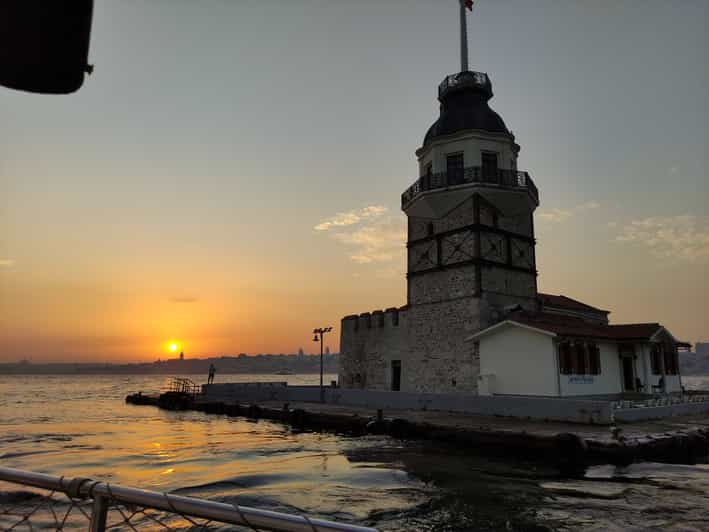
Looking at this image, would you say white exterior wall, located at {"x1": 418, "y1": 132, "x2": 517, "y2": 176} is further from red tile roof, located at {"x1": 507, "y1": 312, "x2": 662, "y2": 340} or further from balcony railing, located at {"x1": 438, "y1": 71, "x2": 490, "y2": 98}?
red tile roof, located at {"x1": 507, "y1": 312, "x2": 662, "y2": 340}

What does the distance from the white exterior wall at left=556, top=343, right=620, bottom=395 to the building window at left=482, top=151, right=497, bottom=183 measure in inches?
428

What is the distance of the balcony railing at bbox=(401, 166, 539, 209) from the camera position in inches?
1182

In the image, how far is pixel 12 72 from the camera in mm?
1761

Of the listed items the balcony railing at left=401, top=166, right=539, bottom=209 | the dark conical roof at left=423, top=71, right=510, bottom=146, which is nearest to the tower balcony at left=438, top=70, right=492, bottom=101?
the dark conical roof at left=423, top=71, right=510, bottom=146

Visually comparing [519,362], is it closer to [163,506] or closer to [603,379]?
[603,379]

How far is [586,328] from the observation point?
28719 millimetres

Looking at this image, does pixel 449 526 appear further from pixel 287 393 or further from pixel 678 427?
pixel 287 393

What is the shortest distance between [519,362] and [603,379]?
4.98 meters

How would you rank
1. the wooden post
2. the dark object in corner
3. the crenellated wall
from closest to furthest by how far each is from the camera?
the dark object in corner
the wooden post
the crenellated wall

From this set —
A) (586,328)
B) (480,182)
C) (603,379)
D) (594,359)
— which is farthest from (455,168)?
(603,379)

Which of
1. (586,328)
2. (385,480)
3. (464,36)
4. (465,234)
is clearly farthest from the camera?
(464,36)

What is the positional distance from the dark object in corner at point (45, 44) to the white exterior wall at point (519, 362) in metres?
26.1

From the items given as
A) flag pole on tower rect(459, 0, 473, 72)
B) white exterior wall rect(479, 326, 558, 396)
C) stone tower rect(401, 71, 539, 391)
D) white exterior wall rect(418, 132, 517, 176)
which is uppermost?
flag pole on tower rect(459, 0, 473, 72)

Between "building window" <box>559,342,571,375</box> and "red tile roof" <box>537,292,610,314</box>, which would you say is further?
"red tile roof" <box>537,292,610,314</box>
